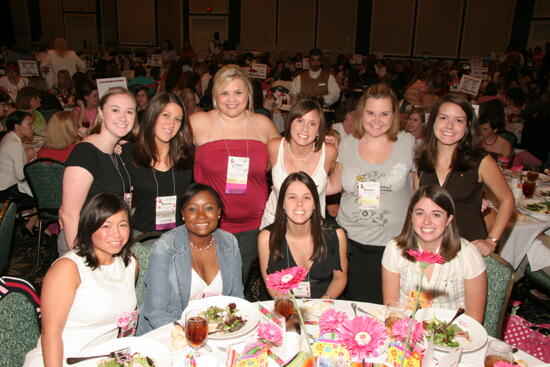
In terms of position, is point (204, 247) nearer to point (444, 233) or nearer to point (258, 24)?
point (444, 233)

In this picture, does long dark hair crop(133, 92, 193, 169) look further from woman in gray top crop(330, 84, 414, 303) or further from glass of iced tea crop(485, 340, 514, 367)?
glass of iced tea crop(485, 340, 514, 367)

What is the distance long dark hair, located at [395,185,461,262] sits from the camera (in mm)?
2295

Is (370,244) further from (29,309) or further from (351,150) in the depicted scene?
(29,309)

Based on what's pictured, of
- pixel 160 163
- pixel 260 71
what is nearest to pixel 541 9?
pixel 260 71

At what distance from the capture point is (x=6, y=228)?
9.34 ft

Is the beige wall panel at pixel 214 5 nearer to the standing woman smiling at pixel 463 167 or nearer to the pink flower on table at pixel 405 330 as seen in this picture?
the standing woman smiling at pixel 463 167

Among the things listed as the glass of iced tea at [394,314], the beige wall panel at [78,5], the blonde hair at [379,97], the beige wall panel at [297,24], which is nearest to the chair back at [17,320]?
the glass of iced tea at [394,314]

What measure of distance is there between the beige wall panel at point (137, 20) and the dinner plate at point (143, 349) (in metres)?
18.6

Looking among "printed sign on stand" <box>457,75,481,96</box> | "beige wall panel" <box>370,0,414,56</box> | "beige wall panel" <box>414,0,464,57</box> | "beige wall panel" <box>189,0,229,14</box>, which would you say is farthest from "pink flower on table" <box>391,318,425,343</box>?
"beige wall panel" <box>189,0,229,14</box>

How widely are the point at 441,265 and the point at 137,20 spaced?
1888 cm

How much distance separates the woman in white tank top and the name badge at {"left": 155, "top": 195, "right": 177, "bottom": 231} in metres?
0.62

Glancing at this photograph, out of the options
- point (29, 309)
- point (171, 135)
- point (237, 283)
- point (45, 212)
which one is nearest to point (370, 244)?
point (237, 283)

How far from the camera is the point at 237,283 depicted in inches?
99.3

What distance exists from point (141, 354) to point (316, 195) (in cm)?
128
